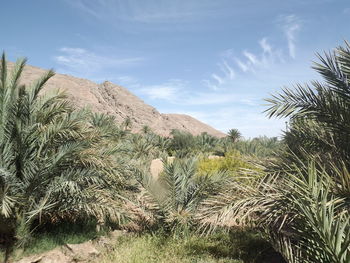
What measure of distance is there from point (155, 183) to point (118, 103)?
7010 centimetres

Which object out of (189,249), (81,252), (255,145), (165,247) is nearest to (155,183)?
(165,247)

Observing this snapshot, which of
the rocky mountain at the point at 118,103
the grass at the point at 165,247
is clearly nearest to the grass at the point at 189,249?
the grass at the point at 165,247

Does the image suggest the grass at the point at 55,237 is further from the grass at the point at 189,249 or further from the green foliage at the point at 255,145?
the green foliage at the point at 255,145

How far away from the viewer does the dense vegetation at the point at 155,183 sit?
4.48 m

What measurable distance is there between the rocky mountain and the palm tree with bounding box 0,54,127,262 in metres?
56.7

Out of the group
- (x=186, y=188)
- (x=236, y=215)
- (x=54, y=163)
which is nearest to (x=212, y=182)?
(x=186, y=188)

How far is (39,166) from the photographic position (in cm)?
523

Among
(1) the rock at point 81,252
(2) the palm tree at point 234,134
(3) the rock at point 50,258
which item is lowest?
(3) the rock at point 50,258

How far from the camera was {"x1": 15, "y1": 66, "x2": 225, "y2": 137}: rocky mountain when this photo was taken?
6644 cm

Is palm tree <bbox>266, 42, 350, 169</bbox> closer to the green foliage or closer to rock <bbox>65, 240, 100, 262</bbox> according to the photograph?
rock <bbox>65, 240, 100, 262</bbox>

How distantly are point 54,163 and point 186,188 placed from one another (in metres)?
2.87

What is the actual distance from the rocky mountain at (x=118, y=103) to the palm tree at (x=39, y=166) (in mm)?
56724

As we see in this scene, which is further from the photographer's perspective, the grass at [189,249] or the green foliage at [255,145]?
the green foliage at [255,145]

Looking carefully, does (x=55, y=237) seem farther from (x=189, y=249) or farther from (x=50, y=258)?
(x=189, y=249)
